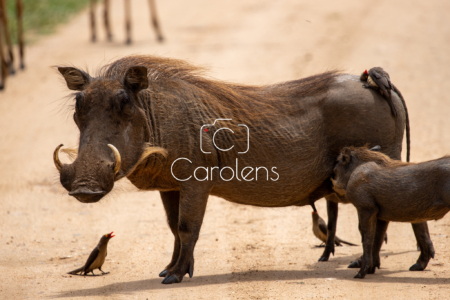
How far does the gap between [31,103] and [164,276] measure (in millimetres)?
8911

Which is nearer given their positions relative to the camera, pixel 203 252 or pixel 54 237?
pixel 203 252

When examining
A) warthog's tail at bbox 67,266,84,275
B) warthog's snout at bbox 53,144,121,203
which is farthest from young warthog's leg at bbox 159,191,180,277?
warthog's snout at bbox 53,144,121,203

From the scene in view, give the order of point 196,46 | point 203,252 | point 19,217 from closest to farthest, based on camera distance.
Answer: point 203,252, point 19,217, point 196,46

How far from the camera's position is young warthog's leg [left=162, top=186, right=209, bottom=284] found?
5.21 meters

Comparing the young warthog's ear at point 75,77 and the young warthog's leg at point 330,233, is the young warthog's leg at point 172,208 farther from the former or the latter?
the young warthog's leg at point 330,233

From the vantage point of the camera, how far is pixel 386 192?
16.8 ft

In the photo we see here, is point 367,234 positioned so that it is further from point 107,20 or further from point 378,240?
point 107,20

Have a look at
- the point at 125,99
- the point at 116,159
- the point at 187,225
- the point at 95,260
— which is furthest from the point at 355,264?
the point at 125,99

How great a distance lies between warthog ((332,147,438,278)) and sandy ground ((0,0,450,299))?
12.6 inches

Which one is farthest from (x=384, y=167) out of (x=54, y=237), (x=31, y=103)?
(x=31, y=103)

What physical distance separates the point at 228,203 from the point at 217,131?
299cm

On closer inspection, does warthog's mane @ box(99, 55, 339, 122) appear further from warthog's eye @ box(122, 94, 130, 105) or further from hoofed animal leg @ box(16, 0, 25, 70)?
hoofed animal leg @ box(16, 0, 25, 70)

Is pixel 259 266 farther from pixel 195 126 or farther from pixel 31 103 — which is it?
pixel 31 103

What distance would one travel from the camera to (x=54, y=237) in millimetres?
6980
